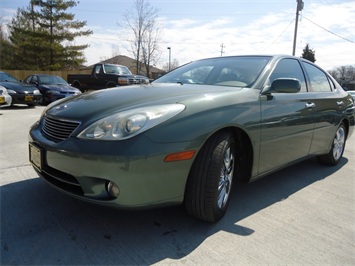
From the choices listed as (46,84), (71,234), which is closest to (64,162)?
(71,234)

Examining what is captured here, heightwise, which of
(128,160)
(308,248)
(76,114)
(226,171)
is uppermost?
(76,114)

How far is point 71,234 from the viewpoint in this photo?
2270mm

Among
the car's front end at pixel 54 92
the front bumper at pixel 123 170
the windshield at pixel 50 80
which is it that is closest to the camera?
the front bumper at pixel 123 170

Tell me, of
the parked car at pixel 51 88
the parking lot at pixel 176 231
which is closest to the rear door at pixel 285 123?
the parking lot at pixel 176 231

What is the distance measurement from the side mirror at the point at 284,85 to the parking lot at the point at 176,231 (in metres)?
1.11

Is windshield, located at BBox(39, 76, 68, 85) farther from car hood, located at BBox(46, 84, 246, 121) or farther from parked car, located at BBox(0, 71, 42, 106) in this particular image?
car hood, located at BBox(46, 84, 246, 121)

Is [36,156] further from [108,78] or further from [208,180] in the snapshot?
[108,78]

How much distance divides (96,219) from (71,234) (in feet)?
0.86

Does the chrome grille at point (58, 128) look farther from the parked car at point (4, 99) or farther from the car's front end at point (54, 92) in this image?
the car's front end at point (54, 92)

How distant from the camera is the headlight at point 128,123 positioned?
2051 mm

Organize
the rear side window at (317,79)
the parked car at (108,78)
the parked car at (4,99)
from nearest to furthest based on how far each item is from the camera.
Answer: the rear side window at (317,79), the parked car at (4,99), the parked car at (108,78)

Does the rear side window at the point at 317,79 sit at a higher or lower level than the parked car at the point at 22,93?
higher

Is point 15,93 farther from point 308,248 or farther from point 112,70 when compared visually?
point 308,248

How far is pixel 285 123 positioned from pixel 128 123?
1738 millimetres
